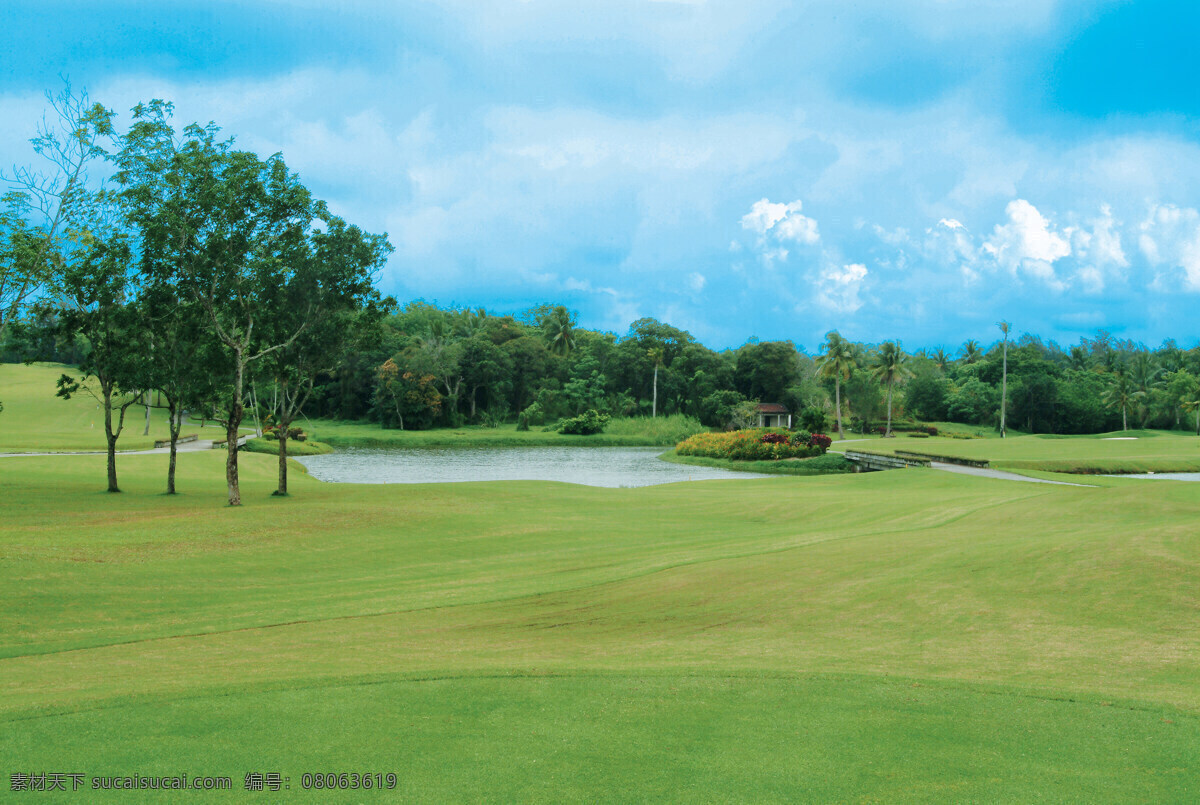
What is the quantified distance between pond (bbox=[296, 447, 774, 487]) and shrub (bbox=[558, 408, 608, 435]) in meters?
10.3

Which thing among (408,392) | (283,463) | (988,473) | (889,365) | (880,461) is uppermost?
(889,365)

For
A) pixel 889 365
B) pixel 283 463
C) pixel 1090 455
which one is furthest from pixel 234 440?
pixel 889 365

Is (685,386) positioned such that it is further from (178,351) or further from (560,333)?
(178,351)

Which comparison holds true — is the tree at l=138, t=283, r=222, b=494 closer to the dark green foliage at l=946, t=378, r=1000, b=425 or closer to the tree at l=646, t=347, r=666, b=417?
the tree at l=646, t=347, r=666, b=417

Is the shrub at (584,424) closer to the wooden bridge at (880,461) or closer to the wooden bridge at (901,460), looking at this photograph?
the wooden bridge at (901,460)

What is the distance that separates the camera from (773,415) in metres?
88.8

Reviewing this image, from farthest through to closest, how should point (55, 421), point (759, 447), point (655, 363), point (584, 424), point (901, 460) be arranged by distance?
point (655, 363), point (584, 424), point (55, 421), point (759, 447), point (901, 460)

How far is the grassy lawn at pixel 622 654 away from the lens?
16.6 feet

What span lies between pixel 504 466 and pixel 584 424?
30.2 meters

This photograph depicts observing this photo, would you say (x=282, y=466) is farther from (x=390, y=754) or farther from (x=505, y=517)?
(x=390, y=754)

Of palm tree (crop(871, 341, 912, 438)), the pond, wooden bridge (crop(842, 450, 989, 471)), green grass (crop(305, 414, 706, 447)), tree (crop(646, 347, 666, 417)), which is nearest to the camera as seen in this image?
wooden bridge (crop(842, 450, 989, 471))

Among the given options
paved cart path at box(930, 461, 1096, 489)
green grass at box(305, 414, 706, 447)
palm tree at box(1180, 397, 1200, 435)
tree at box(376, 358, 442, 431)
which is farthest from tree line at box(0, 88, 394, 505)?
palm tree at box(1180, 397, 1200, 435)

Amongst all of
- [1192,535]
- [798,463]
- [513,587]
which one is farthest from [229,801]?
[798,463]

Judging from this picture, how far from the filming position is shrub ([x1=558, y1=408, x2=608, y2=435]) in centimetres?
8225
